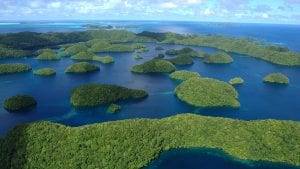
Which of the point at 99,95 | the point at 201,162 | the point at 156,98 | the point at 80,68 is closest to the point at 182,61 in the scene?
the point at 80,68

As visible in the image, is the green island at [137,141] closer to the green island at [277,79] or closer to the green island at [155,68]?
the green island at [277,79]

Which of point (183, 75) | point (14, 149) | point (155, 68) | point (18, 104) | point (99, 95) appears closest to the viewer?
point (14, 149)

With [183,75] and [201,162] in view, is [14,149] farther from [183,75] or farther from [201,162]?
[183,75]

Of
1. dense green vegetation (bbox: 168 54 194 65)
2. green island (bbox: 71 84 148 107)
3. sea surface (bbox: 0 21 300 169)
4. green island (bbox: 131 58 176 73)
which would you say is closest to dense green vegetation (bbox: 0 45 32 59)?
sea surface (bbox: 0 21 300 169)

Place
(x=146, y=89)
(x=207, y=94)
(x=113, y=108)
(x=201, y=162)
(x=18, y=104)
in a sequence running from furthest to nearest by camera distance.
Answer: (x=146, y=89) < (x=207, y=94) < (x=18, y=104) < (x=113, y=108) < (x=201, y=162)

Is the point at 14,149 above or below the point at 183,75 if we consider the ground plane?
above

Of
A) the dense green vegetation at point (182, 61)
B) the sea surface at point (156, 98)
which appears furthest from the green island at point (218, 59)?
the dense green vegetation at point (182, 61)
